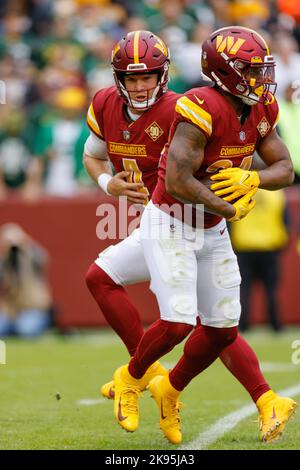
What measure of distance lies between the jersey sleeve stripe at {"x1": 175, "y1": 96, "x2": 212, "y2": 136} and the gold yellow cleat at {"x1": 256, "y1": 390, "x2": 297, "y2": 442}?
1.42 meters

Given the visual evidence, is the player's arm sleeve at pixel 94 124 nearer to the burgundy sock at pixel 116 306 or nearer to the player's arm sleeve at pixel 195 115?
the burgundy sock at pixel 116 306

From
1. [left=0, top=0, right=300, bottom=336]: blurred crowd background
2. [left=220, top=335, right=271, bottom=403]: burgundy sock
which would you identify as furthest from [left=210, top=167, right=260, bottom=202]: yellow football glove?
[left=0, top=0, right=300, bottom=336]: blurred crowd background

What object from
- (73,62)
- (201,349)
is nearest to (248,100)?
(201,349)

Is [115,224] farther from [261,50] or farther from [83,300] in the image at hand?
[261,50]

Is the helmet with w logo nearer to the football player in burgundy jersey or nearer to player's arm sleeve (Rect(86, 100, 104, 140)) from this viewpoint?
the football player in burgundy jersey

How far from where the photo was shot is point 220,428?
5.79 metres

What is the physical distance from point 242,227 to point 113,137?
466cm

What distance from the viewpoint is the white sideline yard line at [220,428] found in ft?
17.4

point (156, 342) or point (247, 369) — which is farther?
point (247, 369)

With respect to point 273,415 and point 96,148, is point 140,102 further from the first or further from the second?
point 273,415

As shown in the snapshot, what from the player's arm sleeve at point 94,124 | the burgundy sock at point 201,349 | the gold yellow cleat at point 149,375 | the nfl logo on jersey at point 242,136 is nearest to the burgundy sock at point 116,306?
the gold yellow cleat at point 149,375

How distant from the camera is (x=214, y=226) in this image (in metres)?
5.43

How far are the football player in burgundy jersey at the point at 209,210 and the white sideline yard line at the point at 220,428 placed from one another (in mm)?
124

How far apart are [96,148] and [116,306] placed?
0.91 meters
